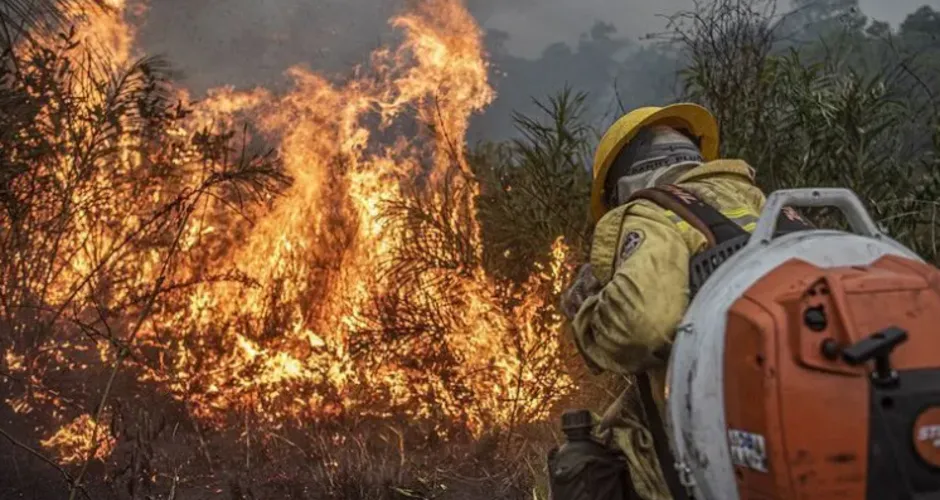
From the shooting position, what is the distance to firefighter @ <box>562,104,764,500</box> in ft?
5.70

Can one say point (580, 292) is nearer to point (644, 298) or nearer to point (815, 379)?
point (644, 298)

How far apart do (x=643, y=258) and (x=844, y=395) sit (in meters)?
0.50

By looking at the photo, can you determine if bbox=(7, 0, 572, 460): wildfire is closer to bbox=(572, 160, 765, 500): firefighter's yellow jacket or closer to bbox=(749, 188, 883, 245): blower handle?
bbox=(572, 160, 765, 500): firefighter's yellow jacket

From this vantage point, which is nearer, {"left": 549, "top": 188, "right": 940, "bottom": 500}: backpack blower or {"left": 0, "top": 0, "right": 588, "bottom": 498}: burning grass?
{"left": 549, "top": 188, "right": 940, "bottom": 500}: backpack blower

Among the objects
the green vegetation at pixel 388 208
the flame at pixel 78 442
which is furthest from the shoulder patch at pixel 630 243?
the flame at pixel 78 442

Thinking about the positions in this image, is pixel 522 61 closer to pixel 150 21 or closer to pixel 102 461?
pixel 150 21

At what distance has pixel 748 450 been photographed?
148 centimetres

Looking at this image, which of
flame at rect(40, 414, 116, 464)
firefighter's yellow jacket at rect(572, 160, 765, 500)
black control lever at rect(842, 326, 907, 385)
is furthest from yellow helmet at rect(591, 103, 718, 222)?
flame at rect(40, 414, 116, 464)

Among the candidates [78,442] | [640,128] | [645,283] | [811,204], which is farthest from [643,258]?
[78,442]

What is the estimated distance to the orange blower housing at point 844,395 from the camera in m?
1.39

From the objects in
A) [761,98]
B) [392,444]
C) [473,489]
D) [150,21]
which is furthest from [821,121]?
[150,21]

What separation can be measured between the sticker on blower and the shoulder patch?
1.53 feet

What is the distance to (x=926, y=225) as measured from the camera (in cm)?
503

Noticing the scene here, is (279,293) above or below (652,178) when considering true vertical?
above
